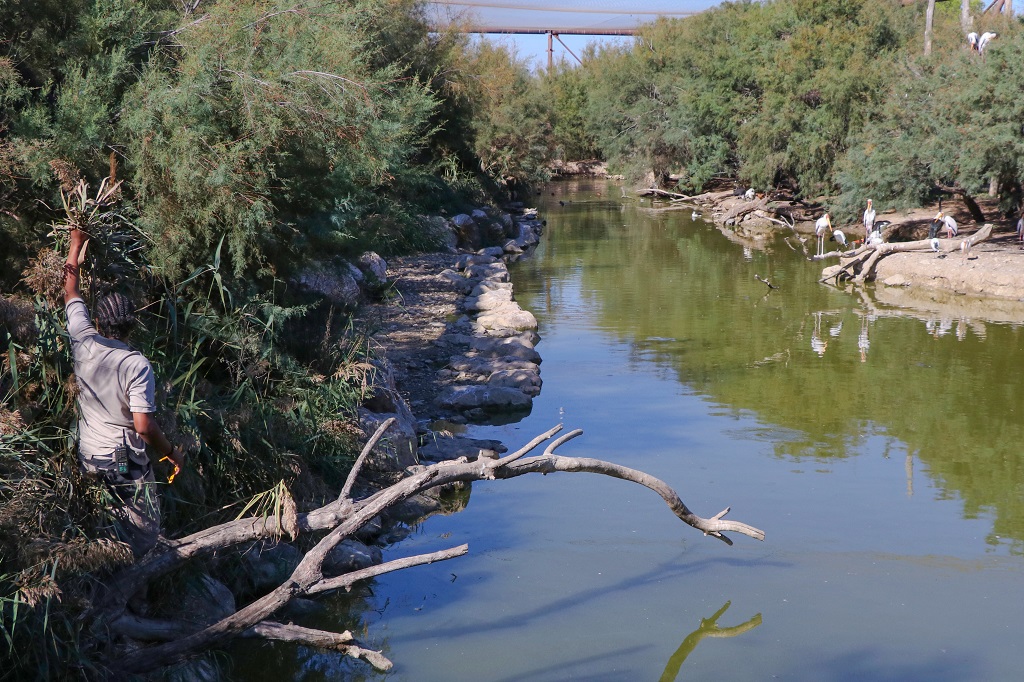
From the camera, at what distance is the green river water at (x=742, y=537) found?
A: 19.2 ft

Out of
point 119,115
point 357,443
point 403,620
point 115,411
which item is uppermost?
point 119,115

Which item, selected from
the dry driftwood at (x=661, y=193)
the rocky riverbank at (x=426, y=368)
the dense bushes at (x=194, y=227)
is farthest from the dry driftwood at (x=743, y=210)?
the dense bushes at (x=194, y=227)

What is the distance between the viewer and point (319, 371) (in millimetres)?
8102

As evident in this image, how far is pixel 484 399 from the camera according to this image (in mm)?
10547

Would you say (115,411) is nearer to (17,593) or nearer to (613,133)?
(17,593)

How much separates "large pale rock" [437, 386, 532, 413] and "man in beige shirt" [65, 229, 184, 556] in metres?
5.95

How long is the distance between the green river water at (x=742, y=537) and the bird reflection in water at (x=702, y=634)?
0.04ft

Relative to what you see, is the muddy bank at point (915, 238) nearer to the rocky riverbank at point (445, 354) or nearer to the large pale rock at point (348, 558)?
the rocky riverbank at point (445, 354)

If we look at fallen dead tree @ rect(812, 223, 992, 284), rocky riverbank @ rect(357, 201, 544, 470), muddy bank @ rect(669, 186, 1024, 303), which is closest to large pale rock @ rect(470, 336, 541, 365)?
rocky riverbank @ rect(357, 201, 544, 470)

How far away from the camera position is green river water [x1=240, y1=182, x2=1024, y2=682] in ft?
19.2

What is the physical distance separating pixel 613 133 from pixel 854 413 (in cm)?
3380

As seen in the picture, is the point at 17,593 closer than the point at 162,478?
Yes

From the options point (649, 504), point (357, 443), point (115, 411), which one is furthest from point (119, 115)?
point (649, 504)

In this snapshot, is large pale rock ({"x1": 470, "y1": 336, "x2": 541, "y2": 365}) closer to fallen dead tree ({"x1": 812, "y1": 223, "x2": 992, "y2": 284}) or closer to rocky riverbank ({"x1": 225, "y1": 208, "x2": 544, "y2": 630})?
rocky riverbank ({"x1": 225, "y1": 208, "x2": 544, "y2": 630})
